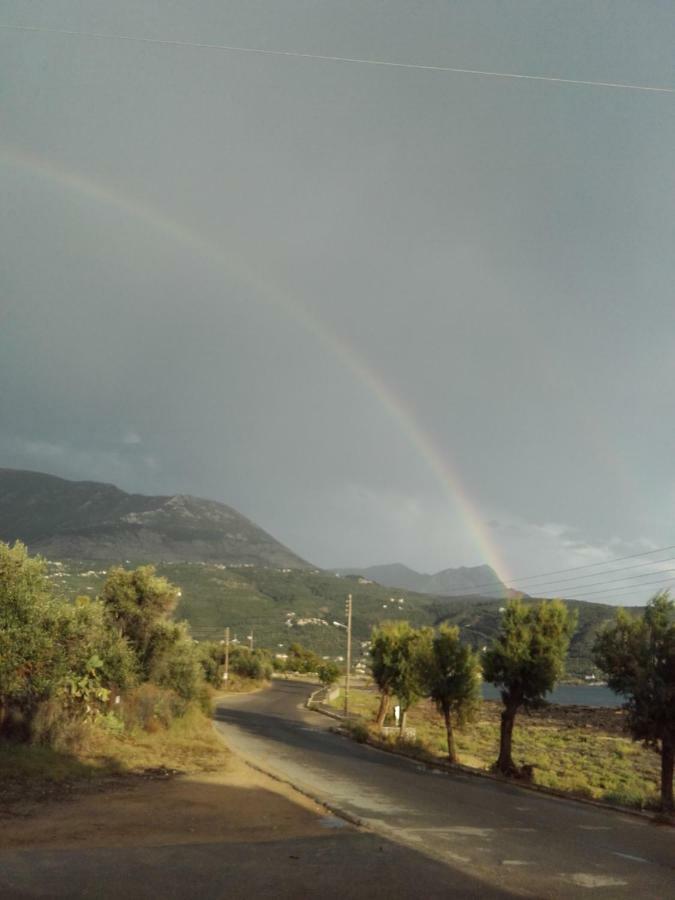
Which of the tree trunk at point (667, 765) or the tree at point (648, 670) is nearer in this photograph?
the tree trunk at point (667, 765)

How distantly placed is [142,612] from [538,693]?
1570 cm

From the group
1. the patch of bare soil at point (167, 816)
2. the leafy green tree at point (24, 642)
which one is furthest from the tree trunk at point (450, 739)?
the leafy green tree at point (24, 642)

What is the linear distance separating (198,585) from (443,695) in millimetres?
156514

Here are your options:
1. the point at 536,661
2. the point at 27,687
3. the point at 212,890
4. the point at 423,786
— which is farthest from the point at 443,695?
the point at 212,890

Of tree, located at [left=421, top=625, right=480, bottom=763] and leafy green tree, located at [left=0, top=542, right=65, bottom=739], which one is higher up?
leafy green tree, located at [left=0, top=542, right=65, bottom=739]

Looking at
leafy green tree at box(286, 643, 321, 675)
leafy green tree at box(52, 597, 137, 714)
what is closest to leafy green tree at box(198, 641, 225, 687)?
leafy green tree at box(286, 643, 321, 675)

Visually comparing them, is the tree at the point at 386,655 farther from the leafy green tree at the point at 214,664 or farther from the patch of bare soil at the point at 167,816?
the patch of bare soil at the point at 167,816

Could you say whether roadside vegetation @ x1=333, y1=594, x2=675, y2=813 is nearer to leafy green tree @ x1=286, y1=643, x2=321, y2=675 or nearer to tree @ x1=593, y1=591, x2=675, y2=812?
tree @ x1=593, y1=591, x2=675, y2=812

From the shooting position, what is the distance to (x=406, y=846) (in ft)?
39.0

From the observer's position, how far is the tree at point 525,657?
28.2 meters

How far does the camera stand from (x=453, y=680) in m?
32.5

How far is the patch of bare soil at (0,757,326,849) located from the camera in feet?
37.1

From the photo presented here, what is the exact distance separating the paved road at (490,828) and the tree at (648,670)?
2354 mm

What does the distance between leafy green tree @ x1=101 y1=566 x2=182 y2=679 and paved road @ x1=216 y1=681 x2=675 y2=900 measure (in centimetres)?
479
